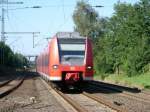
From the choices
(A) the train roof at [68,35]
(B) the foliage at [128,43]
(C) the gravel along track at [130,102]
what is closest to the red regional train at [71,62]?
(A) the train roof at [68,35]

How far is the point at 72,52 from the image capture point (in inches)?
1110

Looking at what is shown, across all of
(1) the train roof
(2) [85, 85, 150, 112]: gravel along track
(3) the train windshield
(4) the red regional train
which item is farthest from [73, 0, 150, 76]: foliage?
(2) [85, 85, 150, 112]: gravel along track

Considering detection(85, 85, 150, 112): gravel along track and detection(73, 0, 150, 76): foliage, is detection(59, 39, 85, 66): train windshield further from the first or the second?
detection(73, 0, 150, 76): foliage

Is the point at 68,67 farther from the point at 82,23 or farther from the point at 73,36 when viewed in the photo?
the point at 82,23

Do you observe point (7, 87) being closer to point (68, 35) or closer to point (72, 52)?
point (68, 35)

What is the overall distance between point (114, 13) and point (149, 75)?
2786 centimetres

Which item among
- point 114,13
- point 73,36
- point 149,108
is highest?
point 114,13

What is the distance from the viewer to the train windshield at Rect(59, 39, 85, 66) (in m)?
28.0

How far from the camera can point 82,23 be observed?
315ft

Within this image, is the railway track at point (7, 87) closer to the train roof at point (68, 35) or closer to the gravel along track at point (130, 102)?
the train roof at point (68, 35)

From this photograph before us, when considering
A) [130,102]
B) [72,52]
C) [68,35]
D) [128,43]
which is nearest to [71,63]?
[72,52]

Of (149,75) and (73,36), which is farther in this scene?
(149,75)

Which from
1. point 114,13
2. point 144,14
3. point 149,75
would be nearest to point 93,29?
point 114,13

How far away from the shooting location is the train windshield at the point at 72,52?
92.0ft
